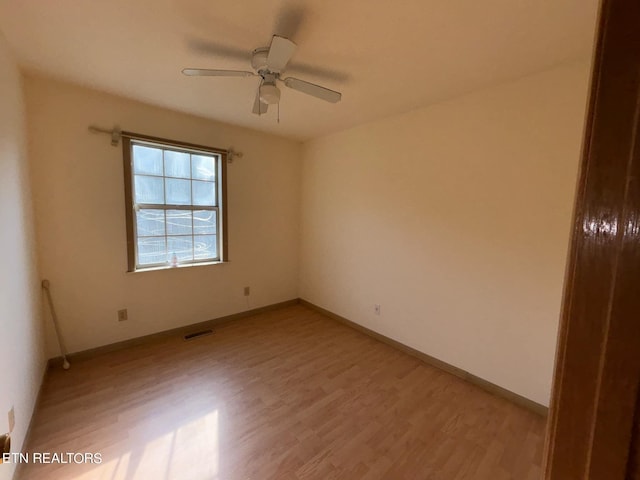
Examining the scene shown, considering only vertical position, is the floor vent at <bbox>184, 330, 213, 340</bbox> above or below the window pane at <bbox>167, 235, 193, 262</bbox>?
below

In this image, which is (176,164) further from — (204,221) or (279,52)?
(279,52)

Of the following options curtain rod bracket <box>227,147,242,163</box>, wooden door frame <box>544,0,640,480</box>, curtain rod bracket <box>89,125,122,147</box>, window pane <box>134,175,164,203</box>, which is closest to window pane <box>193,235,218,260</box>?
window pane <box>134,175,164,203</box>

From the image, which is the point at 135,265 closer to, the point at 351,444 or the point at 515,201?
the point at 351,444

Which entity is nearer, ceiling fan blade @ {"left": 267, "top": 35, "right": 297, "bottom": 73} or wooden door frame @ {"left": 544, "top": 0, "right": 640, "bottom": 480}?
wooden door frame @ {"left": 544, "top": 0, "right": 640, "bottom": 480}

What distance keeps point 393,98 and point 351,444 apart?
2638mm

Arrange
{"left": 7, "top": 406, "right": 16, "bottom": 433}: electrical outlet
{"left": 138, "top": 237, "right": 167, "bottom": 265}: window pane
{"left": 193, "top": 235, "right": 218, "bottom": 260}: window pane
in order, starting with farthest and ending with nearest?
{"left": 193, "top": 235, "right": 218, "bottom": 260}: window pane < {"left": 138, "top": 237, "right": 167, "bottom": 265}: window pane < {"left": 7, "top": 406, "right": 16, "bottom": 433}: electrical outlet

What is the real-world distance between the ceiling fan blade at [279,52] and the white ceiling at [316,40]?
15 centimetres

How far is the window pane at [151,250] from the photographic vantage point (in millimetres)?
2803

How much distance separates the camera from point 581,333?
0.38 meters

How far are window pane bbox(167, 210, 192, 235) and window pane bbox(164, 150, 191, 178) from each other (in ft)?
1.33

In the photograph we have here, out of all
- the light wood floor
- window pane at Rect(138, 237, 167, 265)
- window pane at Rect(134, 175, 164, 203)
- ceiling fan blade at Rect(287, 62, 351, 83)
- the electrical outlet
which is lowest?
the light wood floor

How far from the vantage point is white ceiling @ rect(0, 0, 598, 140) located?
1.38 metres

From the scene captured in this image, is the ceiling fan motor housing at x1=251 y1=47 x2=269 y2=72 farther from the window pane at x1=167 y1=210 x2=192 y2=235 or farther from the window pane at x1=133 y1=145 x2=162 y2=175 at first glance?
the window pane at x1=167 y1=210 x2=192 y2=235

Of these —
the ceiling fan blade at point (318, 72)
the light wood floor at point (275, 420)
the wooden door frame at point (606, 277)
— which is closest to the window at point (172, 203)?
the light wood floor at point (275, 420)
